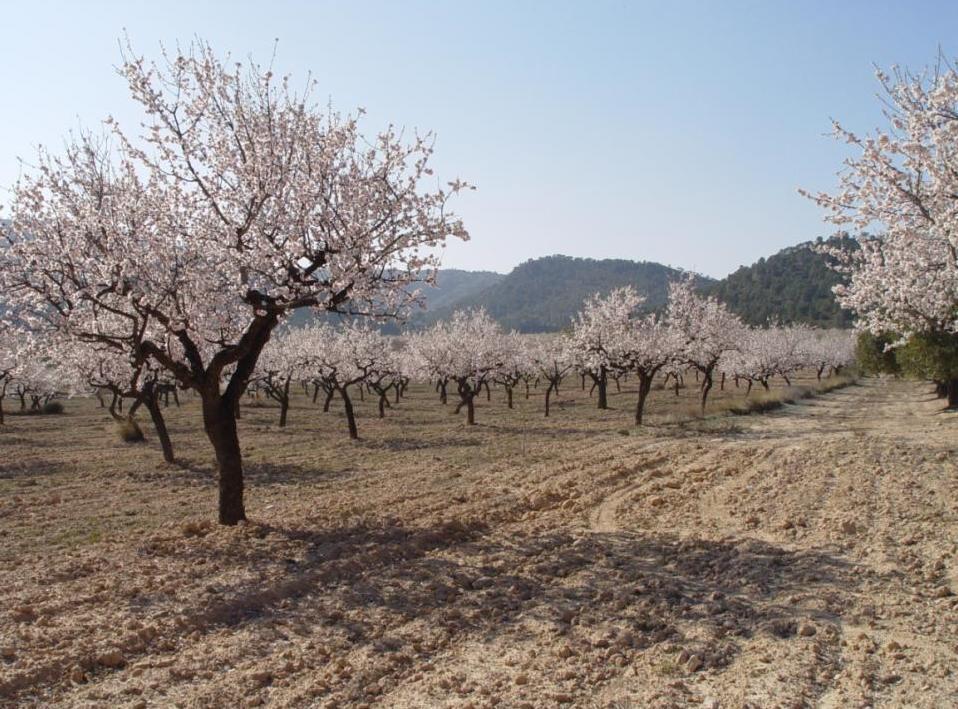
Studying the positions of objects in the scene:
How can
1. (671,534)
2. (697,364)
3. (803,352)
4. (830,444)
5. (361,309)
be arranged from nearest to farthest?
(671,534) → (361,309) → (830,444) → (697,364) → (803,352)

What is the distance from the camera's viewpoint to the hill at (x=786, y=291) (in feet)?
413

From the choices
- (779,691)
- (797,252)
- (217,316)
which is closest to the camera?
(779,691)

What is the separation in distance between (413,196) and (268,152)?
7.24 ft

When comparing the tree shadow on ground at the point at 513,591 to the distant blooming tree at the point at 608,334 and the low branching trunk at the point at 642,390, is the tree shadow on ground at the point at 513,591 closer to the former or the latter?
the low branching trunk at the point at 642,390

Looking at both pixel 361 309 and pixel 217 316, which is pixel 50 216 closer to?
pixel 217 316

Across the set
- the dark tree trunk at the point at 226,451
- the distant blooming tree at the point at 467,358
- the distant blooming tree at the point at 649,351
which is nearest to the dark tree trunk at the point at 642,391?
the distant blooming tree at the point at 649,351

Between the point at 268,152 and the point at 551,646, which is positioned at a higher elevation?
the point at 268,152

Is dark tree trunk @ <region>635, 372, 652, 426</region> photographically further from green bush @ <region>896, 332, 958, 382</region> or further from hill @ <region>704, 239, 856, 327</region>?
hill @ <region>704, 239, 856, 327</region>

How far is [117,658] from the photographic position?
19.3ft

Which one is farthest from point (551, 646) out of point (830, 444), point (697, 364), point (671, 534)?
point (697, 364)

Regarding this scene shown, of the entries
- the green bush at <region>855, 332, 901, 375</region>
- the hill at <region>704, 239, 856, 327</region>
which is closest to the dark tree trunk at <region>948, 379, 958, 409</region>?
the green bush at <region>855, 332, 901, 375</region>

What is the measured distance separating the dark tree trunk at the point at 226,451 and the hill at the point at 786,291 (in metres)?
107

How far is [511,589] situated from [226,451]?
18.4 feet

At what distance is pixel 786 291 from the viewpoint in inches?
5723
